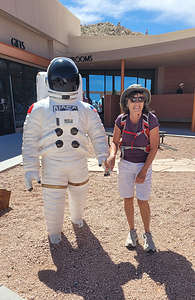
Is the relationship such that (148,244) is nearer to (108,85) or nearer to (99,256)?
(99,256)

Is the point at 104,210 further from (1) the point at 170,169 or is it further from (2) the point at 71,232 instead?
(1) the point at 170,169

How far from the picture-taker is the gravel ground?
68.8 inches

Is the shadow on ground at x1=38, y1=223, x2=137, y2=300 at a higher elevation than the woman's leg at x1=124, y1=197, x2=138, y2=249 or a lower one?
lower

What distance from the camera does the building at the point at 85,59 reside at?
879 centimetres

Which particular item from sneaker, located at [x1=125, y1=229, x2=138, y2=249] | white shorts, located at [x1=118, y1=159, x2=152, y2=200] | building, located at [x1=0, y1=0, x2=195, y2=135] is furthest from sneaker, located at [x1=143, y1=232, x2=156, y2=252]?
building, located at [x1=0, y1=0, x2=195, y2=135]

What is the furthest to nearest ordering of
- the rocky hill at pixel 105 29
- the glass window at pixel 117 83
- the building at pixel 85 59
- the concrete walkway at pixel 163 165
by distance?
the rocky hill at pixel 105 29 → the glass window at pixel 117 83 → the building at pixel 85 59 → the concrete walkway at pixel 163 165

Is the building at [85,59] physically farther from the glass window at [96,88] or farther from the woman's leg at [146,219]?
the woman's leg at [146,219]

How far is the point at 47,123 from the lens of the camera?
6.64 feet

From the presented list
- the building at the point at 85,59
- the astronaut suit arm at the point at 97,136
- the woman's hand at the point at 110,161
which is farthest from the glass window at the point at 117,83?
the woman's hand at the point at 110,161

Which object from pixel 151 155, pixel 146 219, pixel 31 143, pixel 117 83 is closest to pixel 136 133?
pixel 151 155

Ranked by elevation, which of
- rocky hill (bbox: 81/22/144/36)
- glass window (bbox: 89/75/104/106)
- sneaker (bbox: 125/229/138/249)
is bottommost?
sneaker (bbox: 125/229/138/249)

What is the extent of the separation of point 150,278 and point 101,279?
416 millimetres

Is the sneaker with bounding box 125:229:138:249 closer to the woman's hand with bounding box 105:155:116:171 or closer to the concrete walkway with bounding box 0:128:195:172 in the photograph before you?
the woman's hand with bounding box 105:155:116:171

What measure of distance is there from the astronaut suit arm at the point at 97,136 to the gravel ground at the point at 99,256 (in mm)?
908
